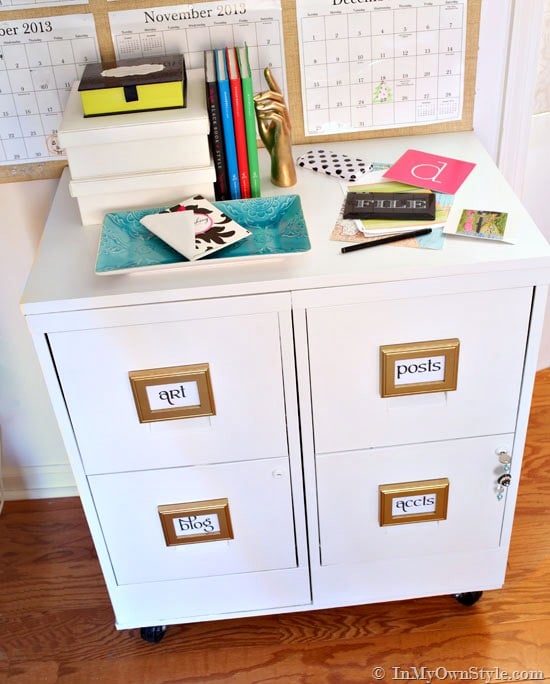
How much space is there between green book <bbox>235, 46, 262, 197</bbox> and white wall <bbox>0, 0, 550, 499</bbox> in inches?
15.9

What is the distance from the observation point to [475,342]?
117 centimetres

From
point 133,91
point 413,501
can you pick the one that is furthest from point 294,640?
point 133,91

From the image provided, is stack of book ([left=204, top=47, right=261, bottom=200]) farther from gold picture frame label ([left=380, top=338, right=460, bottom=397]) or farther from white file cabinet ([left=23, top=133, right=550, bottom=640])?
gold picture frame label ([left=380, top=338, right=460, bottom=397])

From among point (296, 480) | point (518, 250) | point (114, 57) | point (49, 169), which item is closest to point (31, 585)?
→ point (296, 480)

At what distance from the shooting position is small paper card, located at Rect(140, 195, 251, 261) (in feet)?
3.71

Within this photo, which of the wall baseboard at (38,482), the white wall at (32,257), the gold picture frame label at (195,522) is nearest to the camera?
the gold picture frame label at (195,522)

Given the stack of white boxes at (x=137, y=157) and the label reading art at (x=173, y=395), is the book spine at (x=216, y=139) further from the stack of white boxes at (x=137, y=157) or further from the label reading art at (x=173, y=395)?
the label reading art at (x=173, y=395)

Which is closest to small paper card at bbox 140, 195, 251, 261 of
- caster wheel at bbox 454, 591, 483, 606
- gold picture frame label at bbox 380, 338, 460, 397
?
gold picture frame label at bbox 380, 338, 460, 397

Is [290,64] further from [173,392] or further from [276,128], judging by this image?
[173,392]

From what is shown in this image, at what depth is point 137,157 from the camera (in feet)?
3.95

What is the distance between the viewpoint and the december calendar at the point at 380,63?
4.36ft

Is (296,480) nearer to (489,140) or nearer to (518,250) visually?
(518,250)

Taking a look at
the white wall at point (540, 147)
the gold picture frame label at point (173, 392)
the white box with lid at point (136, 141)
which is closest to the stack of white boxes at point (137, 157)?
the white box with lid at point (136, 141)

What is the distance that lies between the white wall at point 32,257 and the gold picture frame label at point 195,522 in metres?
0.50
